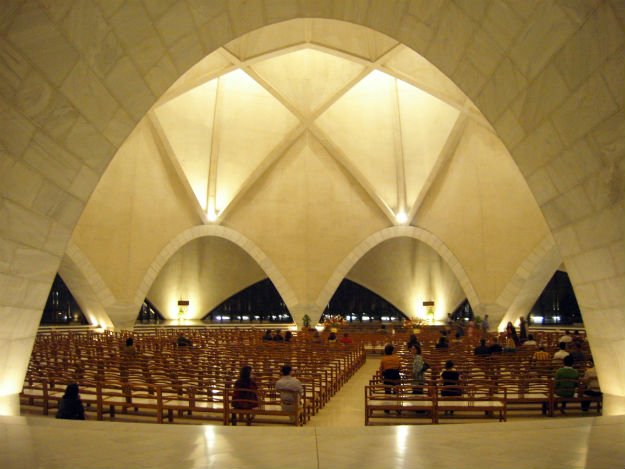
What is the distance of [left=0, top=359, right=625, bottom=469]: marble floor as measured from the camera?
14.8 ft

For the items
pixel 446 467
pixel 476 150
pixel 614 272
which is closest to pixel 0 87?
pixel 446 467

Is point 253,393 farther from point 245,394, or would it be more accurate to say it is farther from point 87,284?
point 87,284

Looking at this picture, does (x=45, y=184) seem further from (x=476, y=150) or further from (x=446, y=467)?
(x=476, y=150)

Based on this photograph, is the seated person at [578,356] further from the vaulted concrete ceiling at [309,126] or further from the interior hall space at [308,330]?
the vaulted concrete ceiling at [309,126]

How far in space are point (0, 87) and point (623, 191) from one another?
7.05 m

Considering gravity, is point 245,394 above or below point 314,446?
above

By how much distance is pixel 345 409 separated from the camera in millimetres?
9250

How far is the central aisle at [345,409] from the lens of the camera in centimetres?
820

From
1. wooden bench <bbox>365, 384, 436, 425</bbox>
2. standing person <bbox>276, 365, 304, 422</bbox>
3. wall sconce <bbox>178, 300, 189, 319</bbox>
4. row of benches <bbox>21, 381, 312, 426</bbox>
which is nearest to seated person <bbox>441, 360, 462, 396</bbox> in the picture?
wooden bench <bbox>365, 384, 436, 425</bbox>

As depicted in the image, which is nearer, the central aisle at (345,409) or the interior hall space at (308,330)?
the interior hall space at (308,330)

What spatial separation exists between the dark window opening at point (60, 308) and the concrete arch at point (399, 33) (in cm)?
2829

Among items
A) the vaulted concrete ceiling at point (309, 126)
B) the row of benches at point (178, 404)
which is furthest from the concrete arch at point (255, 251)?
the row of benches at point (178, 404)

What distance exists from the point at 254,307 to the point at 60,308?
1172 cm

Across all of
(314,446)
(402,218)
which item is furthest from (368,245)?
(314,446)
